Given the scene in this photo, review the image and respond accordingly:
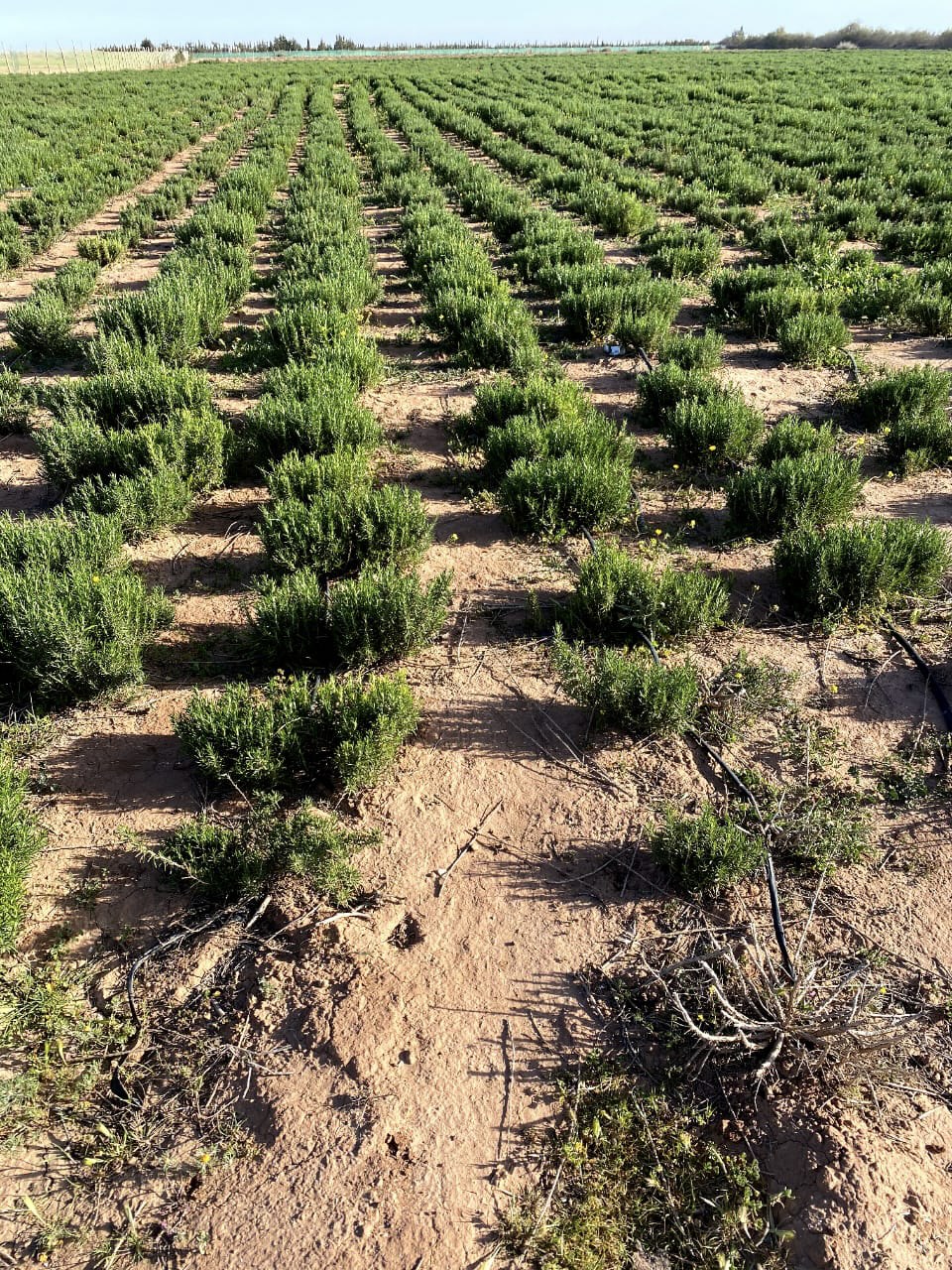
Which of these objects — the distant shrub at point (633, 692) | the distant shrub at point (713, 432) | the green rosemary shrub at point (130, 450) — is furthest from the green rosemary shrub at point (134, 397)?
the distant shrub at point (633, 692)

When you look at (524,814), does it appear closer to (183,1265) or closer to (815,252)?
(183,1265)

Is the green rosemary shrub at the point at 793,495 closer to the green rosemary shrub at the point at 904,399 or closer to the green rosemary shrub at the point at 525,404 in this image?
the green rosemary shrub at the point at 904,399

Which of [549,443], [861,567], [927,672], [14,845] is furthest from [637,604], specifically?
[14,845]

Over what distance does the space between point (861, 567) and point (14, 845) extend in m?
4.49

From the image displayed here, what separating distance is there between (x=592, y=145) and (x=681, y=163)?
3.72m

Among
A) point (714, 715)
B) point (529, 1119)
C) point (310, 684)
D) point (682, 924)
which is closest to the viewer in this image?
point (529, 1119)

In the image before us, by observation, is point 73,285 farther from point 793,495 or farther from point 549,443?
point 793,495

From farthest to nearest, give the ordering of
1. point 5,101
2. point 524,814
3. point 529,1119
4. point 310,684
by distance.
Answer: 1. point 5,101
2. point 310,684
3. point 524,814
4. point 529,1119

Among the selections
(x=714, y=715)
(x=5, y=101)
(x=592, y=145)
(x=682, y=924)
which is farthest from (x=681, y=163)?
(x=5, y=101)

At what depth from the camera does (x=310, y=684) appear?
3967 mm

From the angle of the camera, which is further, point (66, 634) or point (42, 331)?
point (42, 331)

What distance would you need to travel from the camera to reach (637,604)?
418 cm

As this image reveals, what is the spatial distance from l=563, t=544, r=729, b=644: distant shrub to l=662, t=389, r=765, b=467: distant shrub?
189cm

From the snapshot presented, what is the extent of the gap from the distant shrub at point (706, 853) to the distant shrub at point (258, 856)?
1.26 meters
